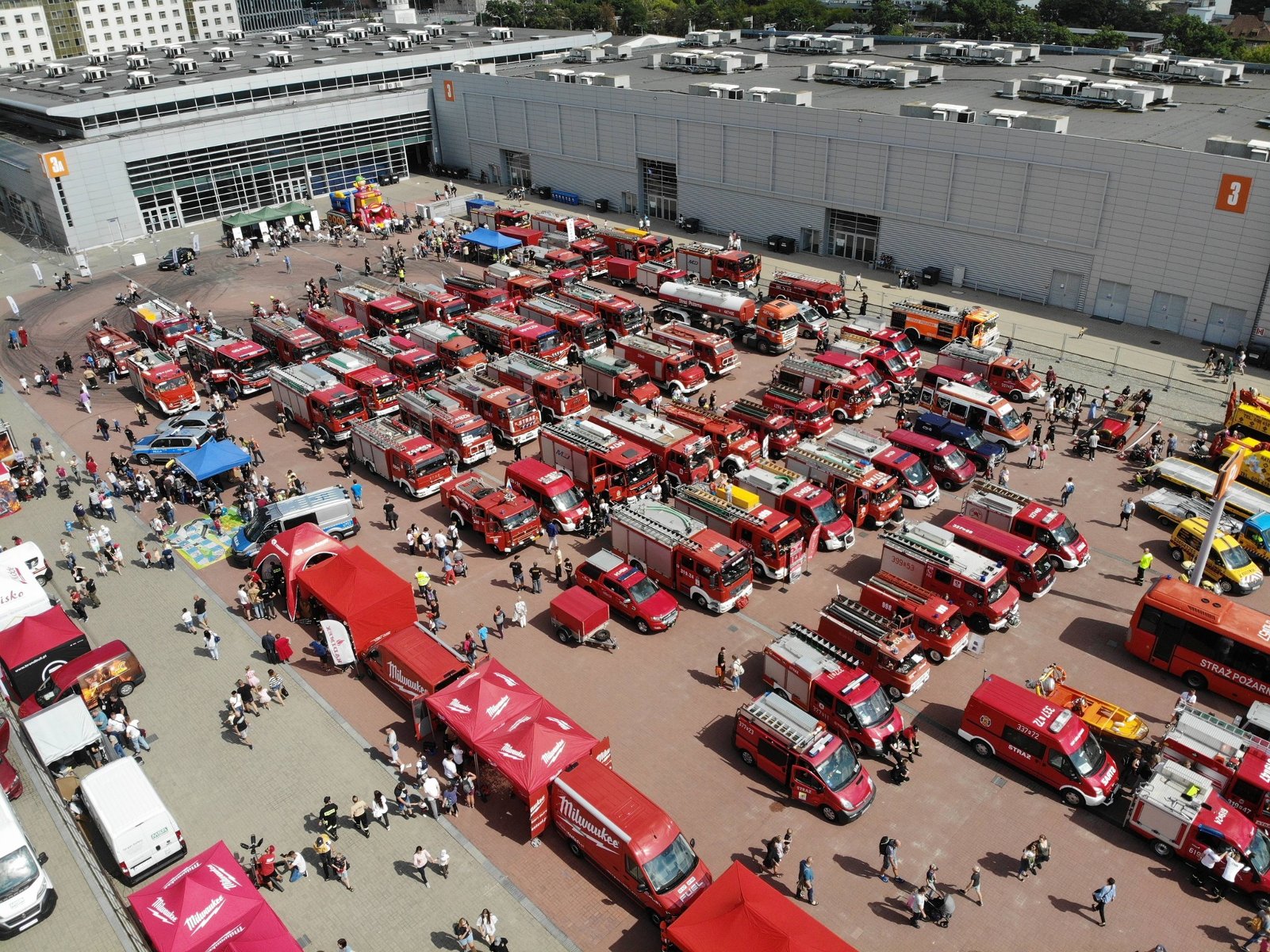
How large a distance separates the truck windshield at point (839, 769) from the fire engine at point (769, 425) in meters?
17.6

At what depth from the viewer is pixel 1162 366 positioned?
158 ft

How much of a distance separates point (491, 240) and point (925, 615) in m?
49.0

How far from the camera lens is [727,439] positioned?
3956cm

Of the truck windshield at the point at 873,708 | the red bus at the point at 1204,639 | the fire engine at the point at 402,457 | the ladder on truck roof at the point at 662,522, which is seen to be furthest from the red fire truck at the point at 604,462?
the red bus at the point at 1204,639

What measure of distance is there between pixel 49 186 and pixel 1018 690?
255 feet

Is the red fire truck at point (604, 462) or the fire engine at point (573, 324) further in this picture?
the fire engine at point (573, 324)

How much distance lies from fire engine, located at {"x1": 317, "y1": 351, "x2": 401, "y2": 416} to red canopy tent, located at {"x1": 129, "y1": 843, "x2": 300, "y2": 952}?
27163 millimetres

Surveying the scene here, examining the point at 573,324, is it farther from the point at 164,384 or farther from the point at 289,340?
the point at 164,384

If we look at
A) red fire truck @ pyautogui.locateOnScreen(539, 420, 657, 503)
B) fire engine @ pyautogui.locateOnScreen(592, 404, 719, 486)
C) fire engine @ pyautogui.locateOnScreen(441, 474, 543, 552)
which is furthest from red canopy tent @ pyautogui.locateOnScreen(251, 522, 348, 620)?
fire engine @ pyautogui.locateOnScreen(592, 404, 719, 486)

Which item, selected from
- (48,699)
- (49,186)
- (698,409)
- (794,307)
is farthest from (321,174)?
(48,699)

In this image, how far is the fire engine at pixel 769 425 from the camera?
A: 1582 inches

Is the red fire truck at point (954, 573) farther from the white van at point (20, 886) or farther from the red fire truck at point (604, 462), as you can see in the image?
the white van at point (20, 886)

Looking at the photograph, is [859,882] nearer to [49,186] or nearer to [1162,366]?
[1162,366]

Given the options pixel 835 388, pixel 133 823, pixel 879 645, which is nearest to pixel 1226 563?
pixel 879 645
